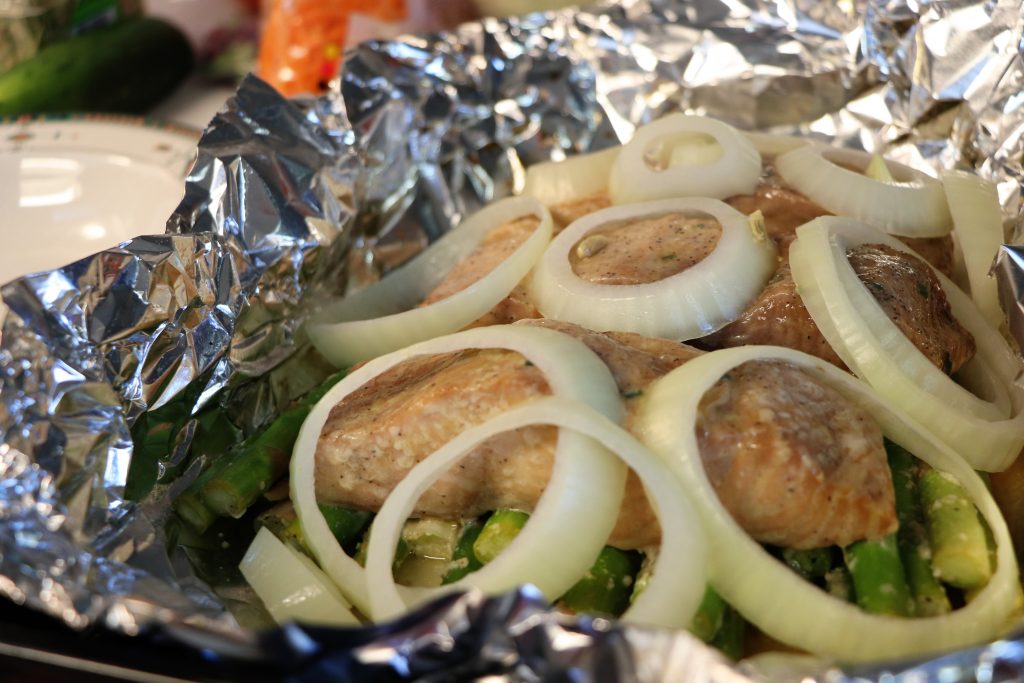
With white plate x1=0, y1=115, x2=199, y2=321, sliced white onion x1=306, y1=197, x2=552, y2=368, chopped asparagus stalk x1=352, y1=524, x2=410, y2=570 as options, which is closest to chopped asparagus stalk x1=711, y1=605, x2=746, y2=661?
chopped asparagus stalk x1=352, y1=524, x2=410, y2=570

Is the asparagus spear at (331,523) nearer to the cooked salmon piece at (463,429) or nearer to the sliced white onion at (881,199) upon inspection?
the cooked salmon piece at (463,429)

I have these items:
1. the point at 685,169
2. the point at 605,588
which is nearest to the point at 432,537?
the point at 605,588

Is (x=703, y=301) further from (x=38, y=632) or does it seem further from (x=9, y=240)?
(x=9, y=240)

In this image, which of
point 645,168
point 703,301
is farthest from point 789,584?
point 645,168

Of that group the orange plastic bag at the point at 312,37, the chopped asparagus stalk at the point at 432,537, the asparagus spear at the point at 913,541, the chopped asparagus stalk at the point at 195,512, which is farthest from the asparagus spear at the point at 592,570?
the orange plastic bag at the point at 312,37

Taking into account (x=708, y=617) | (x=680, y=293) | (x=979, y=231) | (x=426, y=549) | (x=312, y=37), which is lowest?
(x=426, y=549)

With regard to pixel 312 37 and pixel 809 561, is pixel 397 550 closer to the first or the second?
pixel 809 561

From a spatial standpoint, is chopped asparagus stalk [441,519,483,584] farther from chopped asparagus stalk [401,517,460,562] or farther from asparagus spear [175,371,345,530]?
asparagus spear [175,371,345,530]
